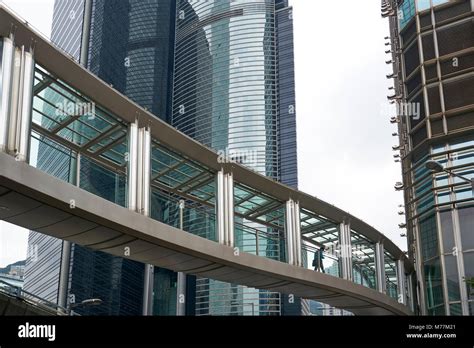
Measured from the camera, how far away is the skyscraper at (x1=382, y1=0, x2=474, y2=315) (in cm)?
3603

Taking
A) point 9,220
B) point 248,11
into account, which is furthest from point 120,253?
point 248,11

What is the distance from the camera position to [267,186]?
2388 cm

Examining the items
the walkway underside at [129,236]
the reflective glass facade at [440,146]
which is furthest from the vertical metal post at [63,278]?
the walkway underside at [129,236]

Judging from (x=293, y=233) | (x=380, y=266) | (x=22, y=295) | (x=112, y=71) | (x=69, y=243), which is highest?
(x=112, y=71)

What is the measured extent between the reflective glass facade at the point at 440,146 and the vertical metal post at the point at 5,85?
2727cm

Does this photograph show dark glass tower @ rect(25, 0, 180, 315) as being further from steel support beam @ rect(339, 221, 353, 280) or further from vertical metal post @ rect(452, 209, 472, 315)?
steel support beam @ rect(339, 221, 353, 280)

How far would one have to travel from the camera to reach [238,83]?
131000 millimetres

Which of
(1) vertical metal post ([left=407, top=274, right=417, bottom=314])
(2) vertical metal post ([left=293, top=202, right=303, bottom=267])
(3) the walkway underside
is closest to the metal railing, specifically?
(3) the walkway underside

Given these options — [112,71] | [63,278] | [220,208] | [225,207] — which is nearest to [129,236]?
[220,208]

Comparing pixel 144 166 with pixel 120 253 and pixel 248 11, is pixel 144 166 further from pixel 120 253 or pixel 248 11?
pixel 248 11

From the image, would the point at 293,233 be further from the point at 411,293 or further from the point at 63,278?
the point at 63,278

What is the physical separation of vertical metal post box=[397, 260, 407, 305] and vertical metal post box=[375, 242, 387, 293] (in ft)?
11.9

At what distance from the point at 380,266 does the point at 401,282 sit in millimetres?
4873

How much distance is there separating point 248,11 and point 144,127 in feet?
428
